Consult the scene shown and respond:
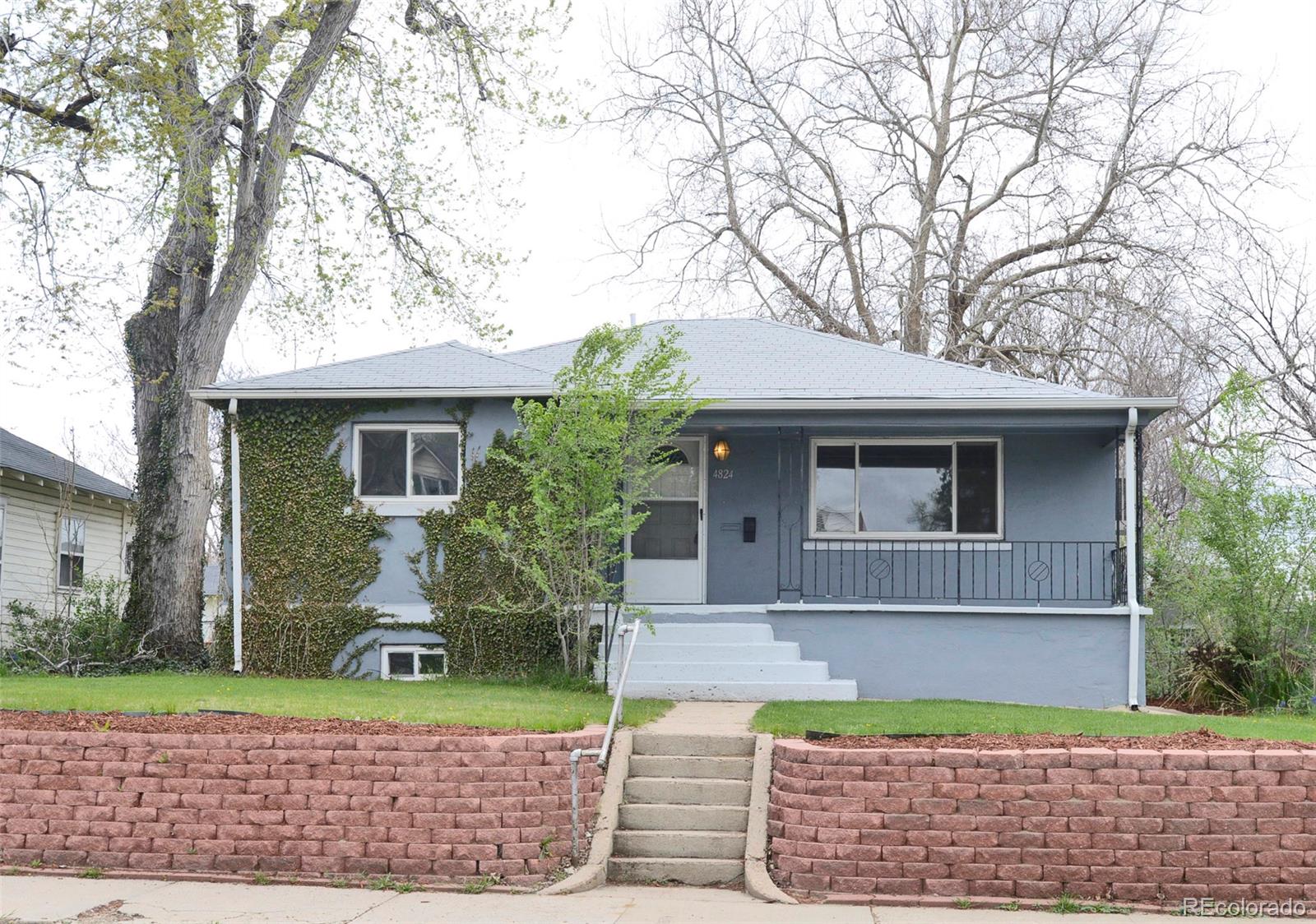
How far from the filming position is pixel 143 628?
15.2 metres

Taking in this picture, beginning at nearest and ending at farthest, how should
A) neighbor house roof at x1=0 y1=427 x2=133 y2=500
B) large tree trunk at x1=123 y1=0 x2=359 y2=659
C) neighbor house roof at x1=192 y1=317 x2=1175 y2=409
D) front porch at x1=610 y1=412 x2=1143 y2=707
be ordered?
front porch at x1=610 y1=412 x2=1143 y2=707 → neighbor house roof at x1=192 y1=317 x2=1175 y2=409 → large tree trunk at x1=123 y1=0 x2=359 y2=659 → neighbor house roof at x1=0 y1=427 x2=133 y2=500

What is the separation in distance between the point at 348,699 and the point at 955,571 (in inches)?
273

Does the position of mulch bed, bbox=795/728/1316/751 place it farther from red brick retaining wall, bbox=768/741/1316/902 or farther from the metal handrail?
the metal handrail

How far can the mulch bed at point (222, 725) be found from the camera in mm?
8484

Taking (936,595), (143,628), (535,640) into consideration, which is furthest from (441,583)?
(936,595)

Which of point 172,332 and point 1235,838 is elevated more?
point 172,332

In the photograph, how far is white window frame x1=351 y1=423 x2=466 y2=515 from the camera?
1357 centimetres

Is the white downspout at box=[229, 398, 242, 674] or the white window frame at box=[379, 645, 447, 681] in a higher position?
the white downspout at box=[229, 398, 242, 674]

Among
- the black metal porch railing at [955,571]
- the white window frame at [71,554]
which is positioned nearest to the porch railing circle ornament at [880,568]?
the black metal porch railing at [955,571]

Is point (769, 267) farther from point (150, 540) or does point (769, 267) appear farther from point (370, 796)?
point (370, 796)

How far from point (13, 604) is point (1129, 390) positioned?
18474mm

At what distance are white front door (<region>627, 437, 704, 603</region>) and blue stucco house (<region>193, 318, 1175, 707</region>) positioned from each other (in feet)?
0.07

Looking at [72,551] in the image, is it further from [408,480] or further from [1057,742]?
[1057,742]

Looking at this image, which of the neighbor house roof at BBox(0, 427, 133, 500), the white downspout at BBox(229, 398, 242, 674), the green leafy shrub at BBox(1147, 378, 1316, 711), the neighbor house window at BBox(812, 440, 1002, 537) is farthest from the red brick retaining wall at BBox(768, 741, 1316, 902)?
the neighbor house roof at BBox(0, 427, 133, 500)
